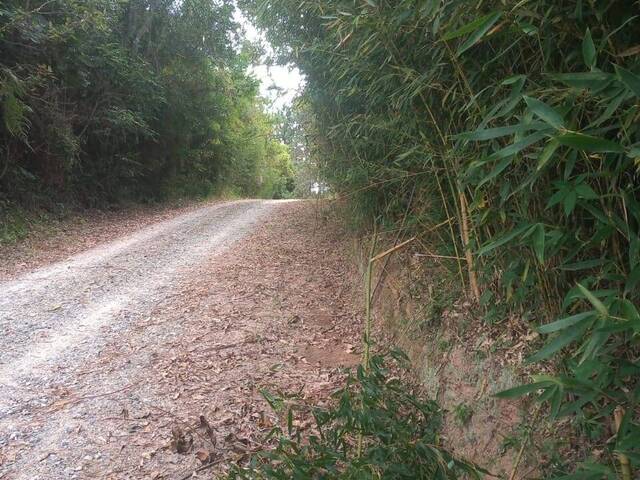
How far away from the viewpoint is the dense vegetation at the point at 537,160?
117cm

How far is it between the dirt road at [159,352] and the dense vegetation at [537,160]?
1.57 m

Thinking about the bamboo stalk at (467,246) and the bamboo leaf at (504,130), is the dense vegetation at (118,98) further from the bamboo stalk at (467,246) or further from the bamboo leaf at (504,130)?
the bamboo leaf at (504,130)

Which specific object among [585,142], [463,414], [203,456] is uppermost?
[585,142]

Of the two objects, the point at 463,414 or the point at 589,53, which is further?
the point at 463,414

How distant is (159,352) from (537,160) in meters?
3.10

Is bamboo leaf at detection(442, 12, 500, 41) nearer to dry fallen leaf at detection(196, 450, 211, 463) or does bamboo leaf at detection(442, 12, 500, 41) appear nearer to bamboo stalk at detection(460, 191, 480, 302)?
bamboo stalk at detection(460, 191, 480, 302)

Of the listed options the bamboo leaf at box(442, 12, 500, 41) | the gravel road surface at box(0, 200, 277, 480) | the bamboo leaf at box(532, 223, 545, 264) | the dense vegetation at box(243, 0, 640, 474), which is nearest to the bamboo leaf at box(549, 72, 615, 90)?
the dense vegetation at box(243, 0, 640, 474)

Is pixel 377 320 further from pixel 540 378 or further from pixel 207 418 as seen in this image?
pixel 540 378

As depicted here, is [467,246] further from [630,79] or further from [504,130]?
[630,79]

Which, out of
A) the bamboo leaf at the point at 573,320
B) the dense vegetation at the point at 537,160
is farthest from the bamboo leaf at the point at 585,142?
the bamboo leaf at the point at 573,320

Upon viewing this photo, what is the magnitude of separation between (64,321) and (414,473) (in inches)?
144

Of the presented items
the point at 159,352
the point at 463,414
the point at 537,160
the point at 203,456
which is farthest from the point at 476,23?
the point at 159,352

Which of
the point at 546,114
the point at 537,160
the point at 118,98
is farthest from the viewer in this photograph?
the point at 118,98

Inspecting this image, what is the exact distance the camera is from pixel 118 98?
9.95m
